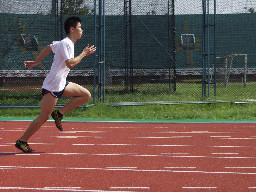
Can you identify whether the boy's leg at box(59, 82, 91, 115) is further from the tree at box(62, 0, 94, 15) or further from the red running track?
the tree at box(62, 0, 94, 15)

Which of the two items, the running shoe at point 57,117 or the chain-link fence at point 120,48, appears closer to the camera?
the running shoe at point 57,117

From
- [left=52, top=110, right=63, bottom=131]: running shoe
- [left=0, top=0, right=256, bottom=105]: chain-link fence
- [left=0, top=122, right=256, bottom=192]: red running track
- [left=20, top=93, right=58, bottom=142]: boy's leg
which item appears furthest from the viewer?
[left=0, top=0, right=256, bottom=105]: chain-link fence

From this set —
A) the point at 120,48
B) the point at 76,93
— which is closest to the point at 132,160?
the point at 76,93

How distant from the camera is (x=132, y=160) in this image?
5691 millimetres

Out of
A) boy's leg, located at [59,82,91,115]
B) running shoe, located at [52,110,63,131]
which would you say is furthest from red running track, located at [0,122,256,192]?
boy's leg, located at [59,82,91,115]

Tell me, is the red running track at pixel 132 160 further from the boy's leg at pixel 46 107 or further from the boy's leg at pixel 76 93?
the boy's leg at pixel 76 93

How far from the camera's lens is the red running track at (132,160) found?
444 cm

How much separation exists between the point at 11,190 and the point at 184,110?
8004 millimetres

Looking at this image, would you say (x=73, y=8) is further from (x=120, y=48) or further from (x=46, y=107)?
(x=46, y=107)

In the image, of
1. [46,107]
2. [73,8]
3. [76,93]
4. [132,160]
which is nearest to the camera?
[132,160]

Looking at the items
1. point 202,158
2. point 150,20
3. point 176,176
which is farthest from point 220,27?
point 176,176

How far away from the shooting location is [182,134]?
811 centimetres

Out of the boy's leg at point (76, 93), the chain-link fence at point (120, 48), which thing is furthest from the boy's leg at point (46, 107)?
the chain-link fence at point (120, 48)

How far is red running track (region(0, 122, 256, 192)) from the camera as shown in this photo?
4.44 m
